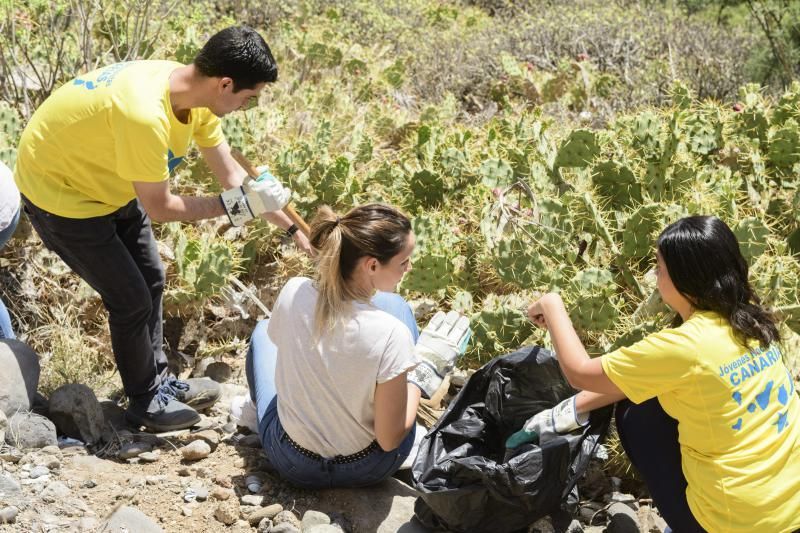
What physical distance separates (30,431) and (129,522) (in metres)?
0.68

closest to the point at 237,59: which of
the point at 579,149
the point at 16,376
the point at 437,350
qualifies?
the point at 437,350

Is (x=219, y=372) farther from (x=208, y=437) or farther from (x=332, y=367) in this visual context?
(x=332, y=367)

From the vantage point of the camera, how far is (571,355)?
257 centimetres

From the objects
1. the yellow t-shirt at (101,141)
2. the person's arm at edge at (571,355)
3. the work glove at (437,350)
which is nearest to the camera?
the person's arm at edge at (571,355)

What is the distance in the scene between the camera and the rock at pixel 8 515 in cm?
261

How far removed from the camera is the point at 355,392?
108 inches

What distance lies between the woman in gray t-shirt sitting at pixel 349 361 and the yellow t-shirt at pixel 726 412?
0.67 m

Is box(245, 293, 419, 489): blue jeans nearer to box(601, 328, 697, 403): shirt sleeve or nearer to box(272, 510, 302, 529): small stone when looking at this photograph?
box(272, 510, 302, 529): small stone

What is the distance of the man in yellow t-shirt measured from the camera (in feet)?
9.41

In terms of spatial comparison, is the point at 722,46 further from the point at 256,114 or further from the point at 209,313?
the point at 209,313

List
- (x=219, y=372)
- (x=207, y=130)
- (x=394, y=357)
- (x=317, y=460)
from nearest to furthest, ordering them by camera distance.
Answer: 1. (x=394, y=357)
2. (x=317, y=460)
3. (x=207, y=130)
4. (x=219, y=372)

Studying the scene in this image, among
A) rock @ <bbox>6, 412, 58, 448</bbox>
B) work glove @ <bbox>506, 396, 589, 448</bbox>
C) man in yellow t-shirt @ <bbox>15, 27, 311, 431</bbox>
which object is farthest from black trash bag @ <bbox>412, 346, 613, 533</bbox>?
rock @ <bbox>6, 412, 58, 448</bbox>

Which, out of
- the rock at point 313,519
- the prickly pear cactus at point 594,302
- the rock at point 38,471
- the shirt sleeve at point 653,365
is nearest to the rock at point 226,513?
the rock at point 313,519

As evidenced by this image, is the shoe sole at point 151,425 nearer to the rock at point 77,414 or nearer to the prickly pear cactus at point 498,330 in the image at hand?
the rock at point 77,414
